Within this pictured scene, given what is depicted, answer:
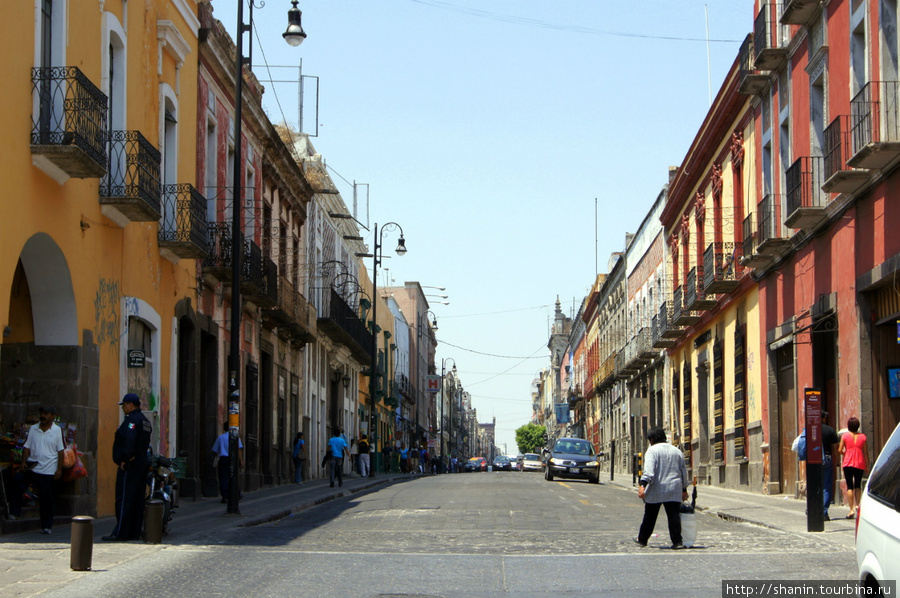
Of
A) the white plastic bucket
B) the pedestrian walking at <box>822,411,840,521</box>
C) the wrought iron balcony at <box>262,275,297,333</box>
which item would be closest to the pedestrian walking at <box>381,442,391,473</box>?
the wrought iron balcony at <box>262,275,297,333</box>

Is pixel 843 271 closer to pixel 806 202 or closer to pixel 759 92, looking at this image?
pixel 806 202

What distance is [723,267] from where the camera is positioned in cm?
2845

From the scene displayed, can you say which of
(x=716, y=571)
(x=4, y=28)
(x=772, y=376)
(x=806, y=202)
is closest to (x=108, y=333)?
(x=4, y=28)

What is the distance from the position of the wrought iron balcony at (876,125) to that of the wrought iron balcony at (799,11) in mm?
3319

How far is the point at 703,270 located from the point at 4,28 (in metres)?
21.2

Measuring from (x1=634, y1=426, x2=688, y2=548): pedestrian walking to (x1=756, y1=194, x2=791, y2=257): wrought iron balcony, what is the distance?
10634 millimetres

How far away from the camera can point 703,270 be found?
31.1 metres

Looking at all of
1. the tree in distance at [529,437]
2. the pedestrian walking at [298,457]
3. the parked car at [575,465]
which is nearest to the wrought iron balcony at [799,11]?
the pedestrian walking at [298,457]

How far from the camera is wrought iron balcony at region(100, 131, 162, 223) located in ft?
56.9

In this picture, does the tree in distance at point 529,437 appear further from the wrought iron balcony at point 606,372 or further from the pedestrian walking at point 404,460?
the wrought iron balcony at point 606,372

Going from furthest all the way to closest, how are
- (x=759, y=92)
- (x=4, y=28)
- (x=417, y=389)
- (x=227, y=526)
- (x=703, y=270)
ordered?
(x=417, y=389) < (x=703, y=270) < (x=759, y=92) < (x=227, y=526) < (x=4, y=28)

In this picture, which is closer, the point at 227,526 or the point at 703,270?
the point at 227,526

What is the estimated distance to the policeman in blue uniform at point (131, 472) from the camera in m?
13.0

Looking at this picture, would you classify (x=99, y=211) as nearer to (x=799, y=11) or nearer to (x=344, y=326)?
(x=799, y=11)
